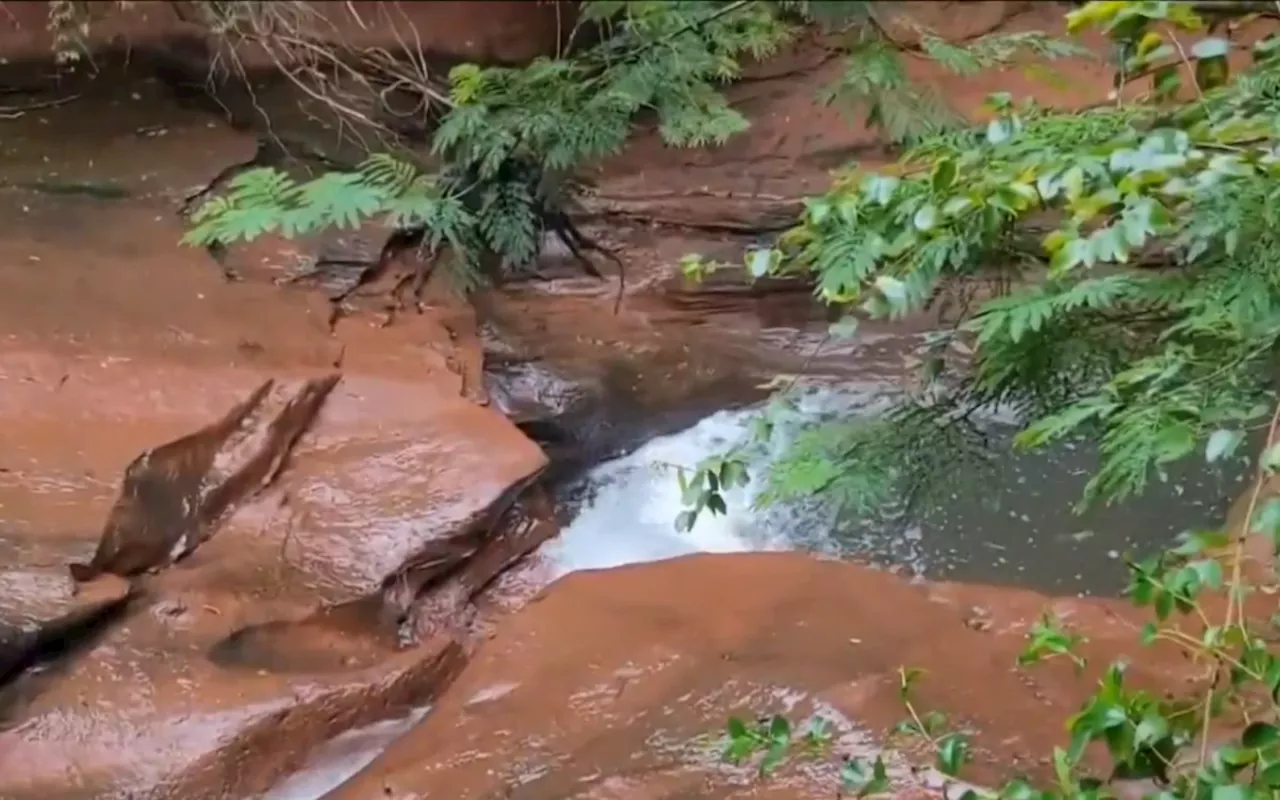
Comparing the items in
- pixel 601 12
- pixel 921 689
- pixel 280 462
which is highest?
pixel 601 12

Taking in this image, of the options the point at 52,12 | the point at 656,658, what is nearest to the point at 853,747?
the point at 656,658

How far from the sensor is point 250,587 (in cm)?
299

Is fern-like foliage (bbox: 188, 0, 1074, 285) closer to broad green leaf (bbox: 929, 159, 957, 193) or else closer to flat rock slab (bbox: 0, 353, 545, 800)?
flat rock slab (bbox: 0, 353, 545, 800)

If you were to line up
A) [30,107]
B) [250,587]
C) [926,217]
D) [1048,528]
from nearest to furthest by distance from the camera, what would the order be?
[926,217] < [250,587] < [1048,528] < [30,107]

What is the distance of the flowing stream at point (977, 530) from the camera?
358 centimetres

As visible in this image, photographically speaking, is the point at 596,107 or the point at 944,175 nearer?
the point at 944,175

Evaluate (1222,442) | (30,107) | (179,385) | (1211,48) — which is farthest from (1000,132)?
(30,107)

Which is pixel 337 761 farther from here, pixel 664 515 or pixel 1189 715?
pixel 1189 715

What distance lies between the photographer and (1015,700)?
262 centimetres

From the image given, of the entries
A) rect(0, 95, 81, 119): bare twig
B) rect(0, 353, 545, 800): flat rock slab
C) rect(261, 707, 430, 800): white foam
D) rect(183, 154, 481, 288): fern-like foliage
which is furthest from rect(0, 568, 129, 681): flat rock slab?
rect(0, 95, 81, 119): bare twig

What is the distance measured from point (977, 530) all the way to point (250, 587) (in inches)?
86.8

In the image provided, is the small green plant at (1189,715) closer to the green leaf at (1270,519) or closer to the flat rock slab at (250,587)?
the green leaf at (1270,519)

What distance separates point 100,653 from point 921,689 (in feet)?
6.24

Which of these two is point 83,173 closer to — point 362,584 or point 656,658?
point 362,584
